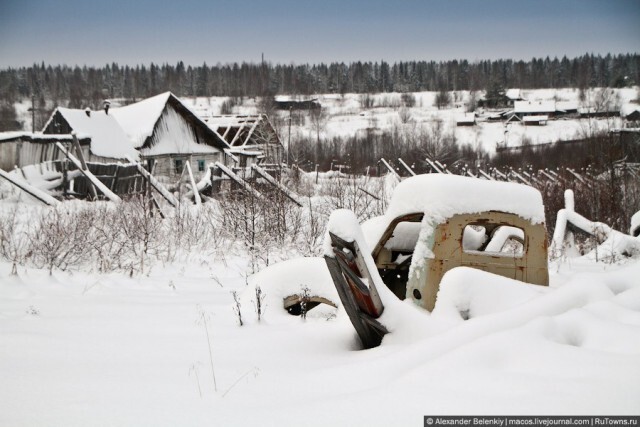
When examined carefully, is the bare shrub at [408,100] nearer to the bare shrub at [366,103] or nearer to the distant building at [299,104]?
the bare shrub at [366,103]

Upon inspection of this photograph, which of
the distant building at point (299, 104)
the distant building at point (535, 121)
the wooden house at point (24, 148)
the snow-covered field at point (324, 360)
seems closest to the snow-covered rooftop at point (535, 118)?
the distant building at point (535, 121)

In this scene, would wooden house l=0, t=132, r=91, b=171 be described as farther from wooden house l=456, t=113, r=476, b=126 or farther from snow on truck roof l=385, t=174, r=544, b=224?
wooden house l=456, t=113, r=476, b=126

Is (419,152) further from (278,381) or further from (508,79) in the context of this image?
(508,79)

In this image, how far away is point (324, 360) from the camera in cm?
354

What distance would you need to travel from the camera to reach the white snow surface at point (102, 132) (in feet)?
74.1

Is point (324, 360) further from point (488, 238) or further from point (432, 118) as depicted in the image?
point (432, 118)

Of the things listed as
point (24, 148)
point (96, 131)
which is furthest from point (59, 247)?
point (96, 131)

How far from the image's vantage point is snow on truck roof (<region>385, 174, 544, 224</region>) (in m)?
3.89

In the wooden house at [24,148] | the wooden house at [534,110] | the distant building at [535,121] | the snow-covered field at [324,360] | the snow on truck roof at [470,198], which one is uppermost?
the wooden house at [534,110]

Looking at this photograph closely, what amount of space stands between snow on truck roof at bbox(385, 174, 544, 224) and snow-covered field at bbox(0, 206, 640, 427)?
57cm

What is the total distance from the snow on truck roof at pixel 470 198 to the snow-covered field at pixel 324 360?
572mm

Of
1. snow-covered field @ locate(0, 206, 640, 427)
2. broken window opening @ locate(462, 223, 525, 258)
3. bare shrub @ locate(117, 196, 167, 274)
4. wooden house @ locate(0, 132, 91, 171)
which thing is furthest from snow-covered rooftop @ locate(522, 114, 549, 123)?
snow-covered field @ locate(0, 206, 640, 427)

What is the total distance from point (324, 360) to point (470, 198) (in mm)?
1728

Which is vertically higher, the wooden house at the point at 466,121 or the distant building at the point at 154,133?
the wooden house at the point at 466,121
